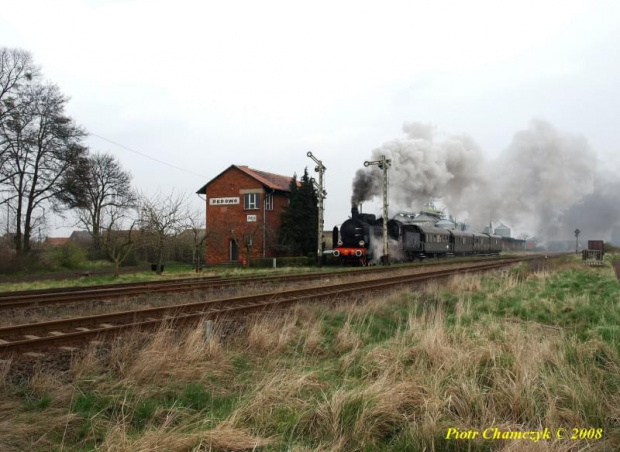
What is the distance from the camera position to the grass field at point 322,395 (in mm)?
3379

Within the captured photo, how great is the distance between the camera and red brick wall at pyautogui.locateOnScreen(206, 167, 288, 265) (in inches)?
1572

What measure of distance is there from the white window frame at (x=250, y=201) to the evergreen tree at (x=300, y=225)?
2.64 meters

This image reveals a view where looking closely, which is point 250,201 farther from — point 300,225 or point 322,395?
point 322,395

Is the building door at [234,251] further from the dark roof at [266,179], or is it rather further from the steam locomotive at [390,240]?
the steam locomotive at [390,240]

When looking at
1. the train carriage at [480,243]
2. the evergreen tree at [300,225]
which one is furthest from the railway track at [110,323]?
the train carriage at [480,243]

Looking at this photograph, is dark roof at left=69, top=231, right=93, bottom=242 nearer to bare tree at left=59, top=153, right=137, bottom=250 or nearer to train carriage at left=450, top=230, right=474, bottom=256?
bare tree at left=59, top=153, right=137, bottom=250

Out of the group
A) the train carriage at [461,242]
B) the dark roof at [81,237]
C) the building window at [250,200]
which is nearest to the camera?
the building window at [250,200]

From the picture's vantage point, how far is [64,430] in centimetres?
363

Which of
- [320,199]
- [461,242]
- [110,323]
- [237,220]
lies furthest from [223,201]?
[110,323]

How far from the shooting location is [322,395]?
13.8 feet

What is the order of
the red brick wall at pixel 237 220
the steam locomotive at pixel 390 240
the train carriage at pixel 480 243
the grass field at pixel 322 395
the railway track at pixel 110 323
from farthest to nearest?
the train carriage at pixel 480 243, the red brick wall at pixel 237 220, the steam locomotive at pixel 390 240, the railway track at pixel 110 323, the grass field at pixel 322 395

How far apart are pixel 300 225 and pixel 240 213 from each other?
18.1ft

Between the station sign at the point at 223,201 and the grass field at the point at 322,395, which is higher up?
the station sign at the point at 223,201

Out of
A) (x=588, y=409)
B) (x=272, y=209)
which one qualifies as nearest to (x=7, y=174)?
(x=272, y=209)
